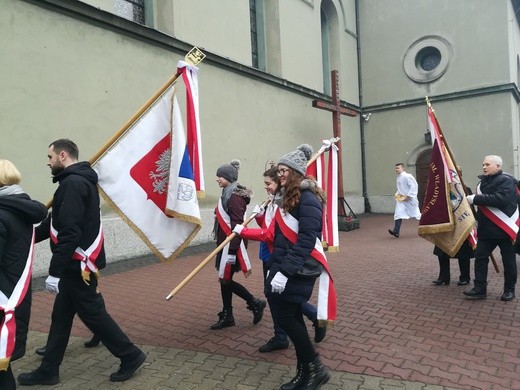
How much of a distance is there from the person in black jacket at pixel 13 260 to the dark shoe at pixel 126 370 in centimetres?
80

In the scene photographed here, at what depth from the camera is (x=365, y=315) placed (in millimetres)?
5090

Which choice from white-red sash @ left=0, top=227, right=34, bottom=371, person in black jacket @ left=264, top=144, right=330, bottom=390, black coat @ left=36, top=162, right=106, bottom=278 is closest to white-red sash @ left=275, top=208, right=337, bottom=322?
person in black jacket @ left=264, top=144, right=330, bottom=390

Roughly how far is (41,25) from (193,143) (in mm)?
5290

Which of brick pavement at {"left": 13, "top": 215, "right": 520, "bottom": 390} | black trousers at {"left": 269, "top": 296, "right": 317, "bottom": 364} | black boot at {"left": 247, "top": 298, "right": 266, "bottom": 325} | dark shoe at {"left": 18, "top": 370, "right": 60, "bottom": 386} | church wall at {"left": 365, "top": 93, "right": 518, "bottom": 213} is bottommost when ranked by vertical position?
brick pavement at {"left": 13, "top": 215, "right": 520, "bottom": 390}

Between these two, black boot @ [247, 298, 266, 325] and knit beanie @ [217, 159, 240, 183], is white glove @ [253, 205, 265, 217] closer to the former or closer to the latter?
knit beanie @ [217, 159, 240, 183]

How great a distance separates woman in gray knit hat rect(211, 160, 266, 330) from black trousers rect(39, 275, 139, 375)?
1.32m

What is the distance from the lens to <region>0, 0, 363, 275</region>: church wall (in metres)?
7.31

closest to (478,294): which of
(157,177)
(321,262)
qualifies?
(321,262)

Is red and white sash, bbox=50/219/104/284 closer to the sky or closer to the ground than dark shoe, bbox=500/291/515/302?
closer to the sky

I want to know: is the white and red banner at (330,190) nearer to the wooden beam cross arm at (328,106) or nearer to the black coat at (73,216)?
the black coat at (73,216)

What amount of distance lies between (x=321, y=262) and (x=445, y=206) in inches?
127

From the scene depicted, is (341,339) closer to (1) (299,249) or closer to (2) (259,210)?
(2) (259,210)

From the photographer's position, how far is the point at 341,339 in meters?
4.34

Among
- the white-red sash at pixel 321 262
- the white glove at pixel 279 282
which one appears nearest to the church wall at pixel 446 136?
the white-red sash at pixel 321 262
